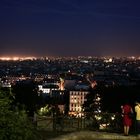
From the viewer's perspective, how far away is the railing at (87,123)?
1727 cm

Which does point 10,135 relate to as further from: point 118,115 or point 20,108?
point 118,115

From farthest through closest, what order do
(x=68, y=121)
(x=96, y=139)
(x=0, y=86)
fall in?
(x=68, y=121), (x=96, y=139), (x=0, y=86)

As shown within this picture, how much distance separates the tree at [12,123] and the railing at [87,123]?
8.70 meters

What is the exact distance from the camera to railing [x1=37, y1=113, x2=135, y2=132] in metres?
17.3

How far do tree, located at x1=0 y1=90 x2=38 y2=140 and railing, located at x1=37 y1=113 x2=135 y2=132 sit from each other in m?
8.70

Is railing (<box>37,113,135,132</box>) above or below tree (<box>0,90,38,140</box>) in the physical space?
below

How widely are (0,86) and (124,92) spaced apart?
4171cm

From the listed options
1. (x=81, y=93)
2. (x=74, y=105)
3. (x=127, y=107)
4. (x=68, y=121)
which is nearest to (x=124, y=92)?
(x=68, y=121)

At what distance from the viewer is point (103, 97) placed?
51.4 meters

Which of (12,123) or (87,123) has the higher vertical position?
(12,123)

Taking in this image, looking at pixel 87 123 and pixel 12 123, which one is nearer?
pixel 12 123

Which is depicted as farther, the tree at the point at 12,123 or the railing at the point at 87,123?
the railing at the point at 87,123

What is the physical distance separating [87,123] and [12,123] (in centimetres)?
1076

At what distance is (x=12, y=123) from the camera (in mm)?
7902
